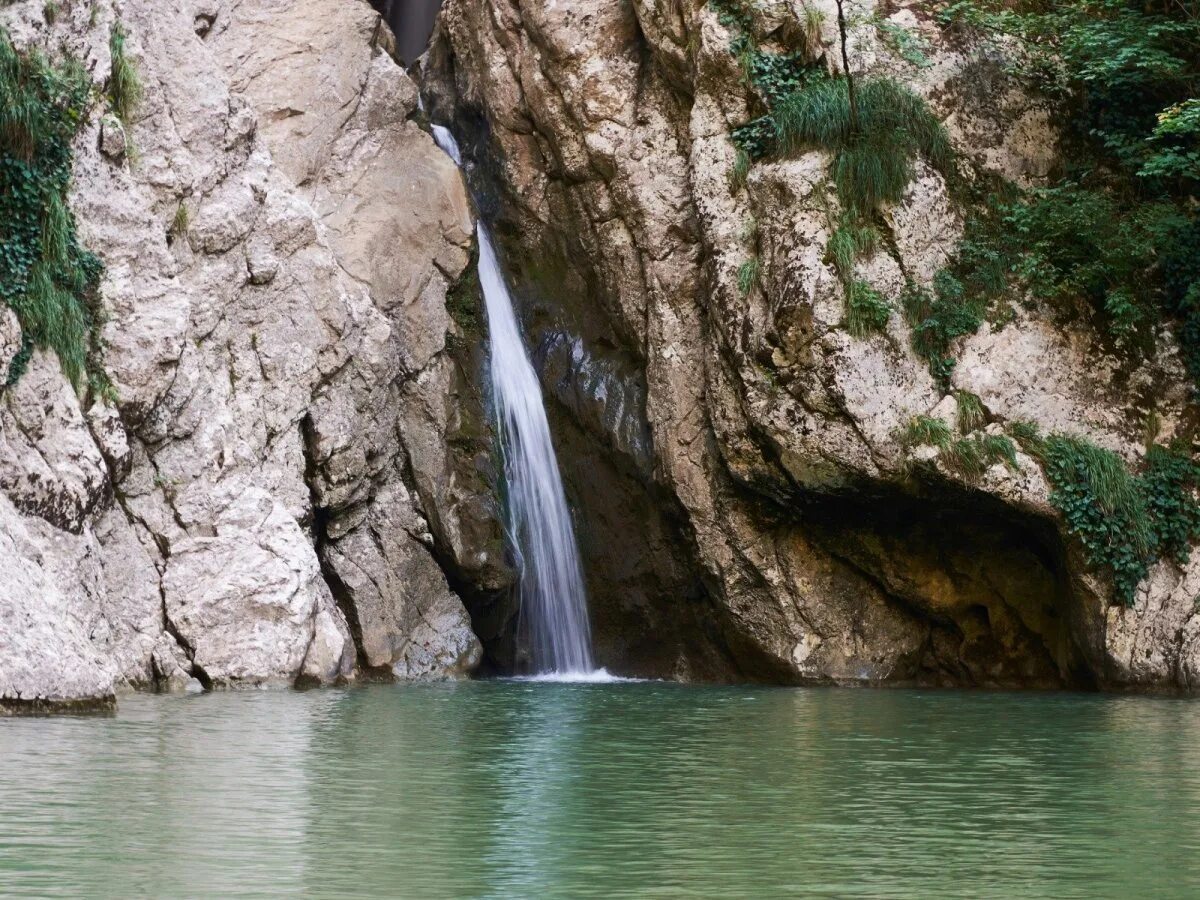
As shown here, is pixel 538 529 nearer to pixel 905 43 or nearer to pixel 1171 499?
pixel 905 43

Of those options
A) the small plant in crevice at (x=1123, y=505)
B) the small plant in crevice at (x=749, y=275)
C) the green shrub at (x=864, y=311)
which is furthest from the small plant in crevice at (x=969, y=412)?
the small plant in crevice at (x=749, y=275)

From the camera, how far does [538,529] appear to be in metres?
19.8

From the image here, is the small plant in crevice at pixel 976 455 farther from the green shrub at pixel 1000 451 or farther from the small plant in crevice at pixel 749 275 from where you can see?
the small plant in crevice at pixel 749 275

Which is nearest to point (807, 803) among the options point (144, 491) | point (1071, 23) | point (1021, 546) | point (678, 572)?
point (144, 491)

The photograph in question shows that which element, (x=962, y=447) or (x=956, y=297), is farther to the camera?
(x=956, y=297)

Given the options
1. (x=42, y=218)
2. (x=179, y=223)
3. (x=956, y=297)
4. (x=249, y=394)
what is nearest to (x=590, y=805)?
(x=42, y=218)

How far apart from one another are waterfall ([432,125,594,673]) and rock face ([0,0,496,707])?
59cm

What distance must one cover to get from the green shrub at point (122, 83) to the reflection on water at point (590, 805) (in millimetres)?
7864

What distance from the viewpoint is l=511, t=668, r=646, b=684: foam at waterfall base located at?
59.1 ft

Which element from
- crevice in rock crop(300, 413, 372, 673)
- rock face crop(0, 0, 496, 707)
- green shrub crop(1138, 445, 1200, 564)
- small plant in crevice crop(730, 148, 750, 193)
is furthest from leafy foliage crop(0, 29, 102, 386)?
green shrub crop(1138, 445, 1200, 564)

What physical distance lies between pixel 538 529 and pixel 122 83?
765 centimetres

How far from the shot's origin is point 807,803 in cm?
681

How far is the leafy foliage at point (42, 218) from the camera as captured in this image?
46.0 ft

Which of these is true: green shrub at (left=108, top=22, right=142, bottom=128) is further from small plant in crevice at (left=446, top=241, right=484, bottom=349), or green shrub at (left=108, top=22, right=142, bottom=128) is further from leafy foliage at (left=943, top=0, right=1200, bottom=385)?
leafy foliage at (left=943, top=0, right=1200, bottom=385)
